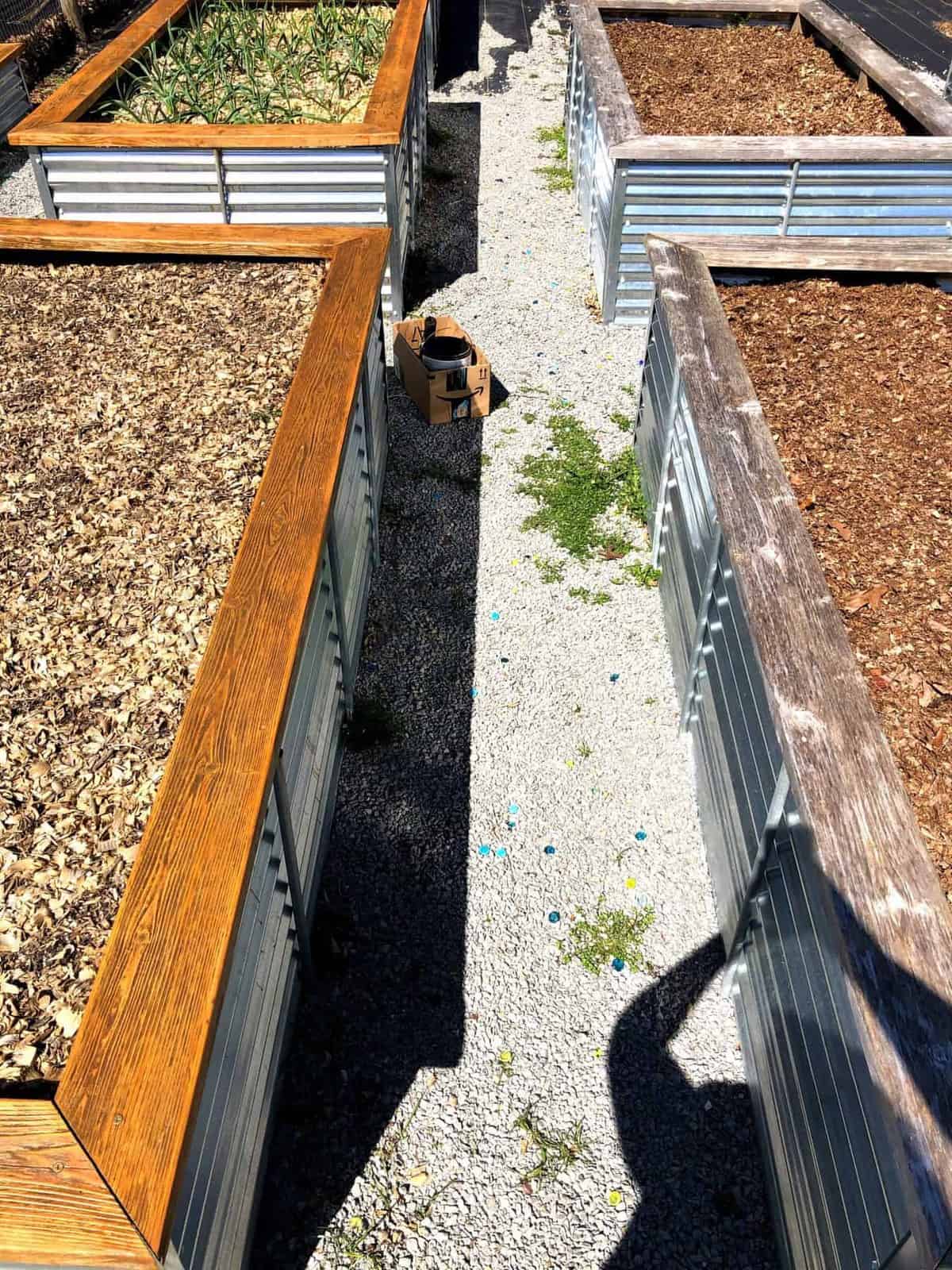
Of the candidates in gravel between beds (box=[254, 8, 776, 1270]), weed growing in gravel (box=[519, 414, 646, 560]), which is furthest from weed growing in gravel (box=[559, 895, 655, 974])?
weed growing in gravel (box=[519, 414, 646, 560])

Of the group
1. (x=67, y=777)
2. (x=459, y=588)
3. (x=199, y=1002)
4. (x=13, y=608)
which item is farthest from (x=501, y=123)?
(x=199, y=1002)

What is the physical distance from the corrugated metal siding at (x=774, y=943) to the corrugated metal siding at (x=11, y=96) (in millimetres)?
9631

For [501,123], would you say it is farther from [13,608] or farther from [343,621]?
[13,608]

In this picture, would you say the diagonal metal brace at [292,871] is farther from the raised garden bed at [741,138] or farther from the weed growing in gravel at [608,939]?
the raised garden bed at [741,138]

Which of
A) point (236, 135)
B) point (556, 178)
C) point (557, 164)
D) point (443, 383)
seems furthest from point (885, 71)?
point (236, 135)

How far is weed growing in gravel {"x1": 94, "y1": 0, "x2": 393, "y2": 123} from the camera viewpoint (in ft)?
26.0

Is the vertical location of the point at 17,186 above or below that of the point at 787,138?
below

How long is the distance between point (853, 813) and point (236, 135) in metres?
6.21

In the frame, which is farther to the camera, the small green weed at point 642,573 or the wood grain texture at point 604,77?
the wood grain texture at point 604,77

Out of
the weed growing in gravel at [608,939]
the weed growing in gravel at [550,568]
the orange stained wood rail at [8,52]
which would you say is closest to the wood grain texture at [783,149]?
the weed growing in gravel at [550,568]

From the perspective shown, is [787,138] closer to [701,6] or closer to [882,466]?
[882,466]

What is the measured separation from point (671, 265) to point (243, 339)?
2.29 meters

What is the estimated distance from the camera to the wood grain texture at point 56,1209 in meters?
1.94

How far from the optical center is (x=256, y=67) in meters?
8.86
